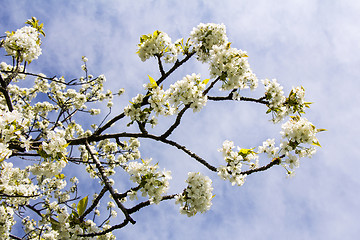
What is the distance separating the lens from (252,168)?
4141 millimetres

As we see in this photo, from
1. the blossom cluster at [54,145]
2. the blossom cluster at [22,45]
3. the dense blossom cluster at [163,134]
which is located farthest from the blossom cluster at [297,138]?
the blossom cluster at [22,45]

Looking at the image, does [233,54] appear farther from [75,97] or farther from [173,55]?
[75,97]

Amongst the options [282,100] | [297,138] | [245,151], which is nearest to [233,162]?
[245,151]

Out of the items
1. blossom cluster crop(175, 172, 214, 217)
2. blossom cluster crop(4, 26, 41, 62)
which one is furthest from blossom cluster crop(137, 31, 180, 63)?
blossom cluster crop(175, 172, 214, 217)

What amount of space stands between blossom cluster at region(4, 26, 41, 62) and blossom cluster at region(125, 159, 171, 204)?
367 centimetres

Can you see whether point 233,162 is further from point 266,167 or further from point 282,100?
point 282,100

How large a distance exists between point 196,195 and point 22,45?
468 centimetres

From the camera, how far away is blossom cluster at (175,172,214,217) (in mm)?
3592

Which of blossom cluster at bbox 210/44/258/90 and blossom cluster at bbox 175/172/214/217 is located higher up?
blossom cluster at bbox 210/44/258/90

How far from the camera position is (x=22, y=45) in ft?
17.0

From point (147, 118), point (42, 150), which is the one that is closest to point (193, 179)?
point (147, 118)

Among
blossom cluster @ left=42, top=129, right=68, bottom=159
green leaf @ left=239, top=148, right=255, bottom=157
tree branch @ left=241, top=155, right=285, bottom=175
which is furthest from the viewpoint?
tree branch @ left=241, top=155, right=285, bottom=175

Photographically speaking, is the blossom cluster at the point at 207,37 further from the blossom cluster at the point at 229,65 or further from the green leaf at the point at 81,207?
the green leaf at the point at 81,207

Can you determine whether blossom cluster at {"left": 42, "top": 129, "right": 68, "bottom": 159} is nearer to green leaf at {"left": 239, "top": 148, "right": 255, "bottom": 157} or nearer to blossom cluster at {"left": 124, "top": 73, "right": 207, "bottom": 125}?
blossom cluster at {"left": 124, "top": 73, "right": 207, "bottom": 125}
